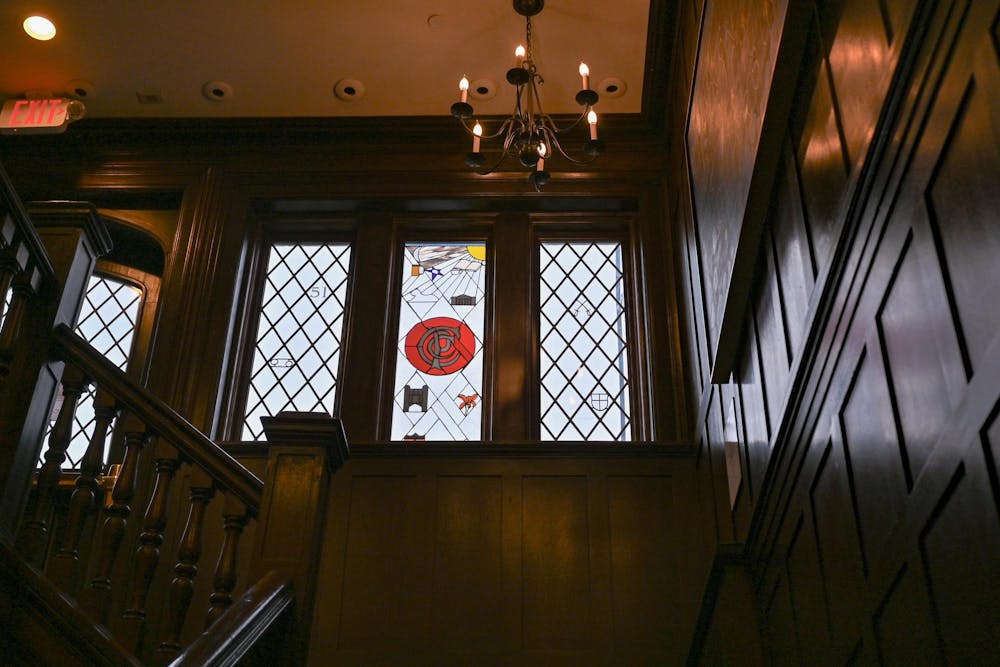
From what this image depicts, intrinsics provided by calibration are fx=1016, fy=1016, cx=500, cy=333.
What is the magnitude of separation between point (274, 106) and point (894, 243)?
511 cm

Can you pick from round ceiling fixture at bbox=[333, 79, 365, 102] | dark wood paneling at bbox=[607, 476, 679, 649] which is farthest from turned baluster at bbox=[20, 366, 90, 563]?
round ceiling fixture at bbox=[333, 79, 365, 102]

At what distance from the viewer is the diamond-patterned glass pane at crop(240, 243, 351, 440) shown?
5.91m

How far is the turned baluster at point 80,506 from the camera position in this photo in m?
2.75

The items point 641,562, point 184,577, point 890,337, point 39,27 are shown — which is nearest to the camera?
point 890,337

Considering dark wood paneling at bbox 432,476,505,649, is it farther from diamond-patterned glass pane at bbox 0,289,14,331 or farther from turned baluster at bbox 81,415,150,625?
diamond-patterned glass pane at bbox 0,289,14,331

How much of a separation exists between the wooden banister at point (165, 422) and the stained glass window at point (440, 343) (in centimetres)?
261

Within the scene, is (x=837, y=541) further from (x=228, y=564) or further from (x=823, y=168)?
(x=228, y=564)

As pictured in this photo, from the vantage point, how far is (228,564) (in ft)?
9.37

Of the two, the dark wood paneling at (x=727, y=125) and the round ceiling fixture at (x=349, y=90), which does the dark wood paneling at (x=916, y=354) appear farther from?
the round ceiling fixture at (x=349, y=90)

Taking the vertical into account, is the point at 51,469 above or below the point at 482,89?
below

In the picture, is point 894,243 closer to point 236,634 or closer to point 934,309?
point 934,309

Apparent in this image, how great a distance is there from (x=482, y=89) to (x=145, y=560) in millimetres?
4213

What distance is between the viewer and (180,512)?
523cm

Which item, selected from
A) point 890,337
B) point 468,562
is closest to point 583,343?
point 468,562
